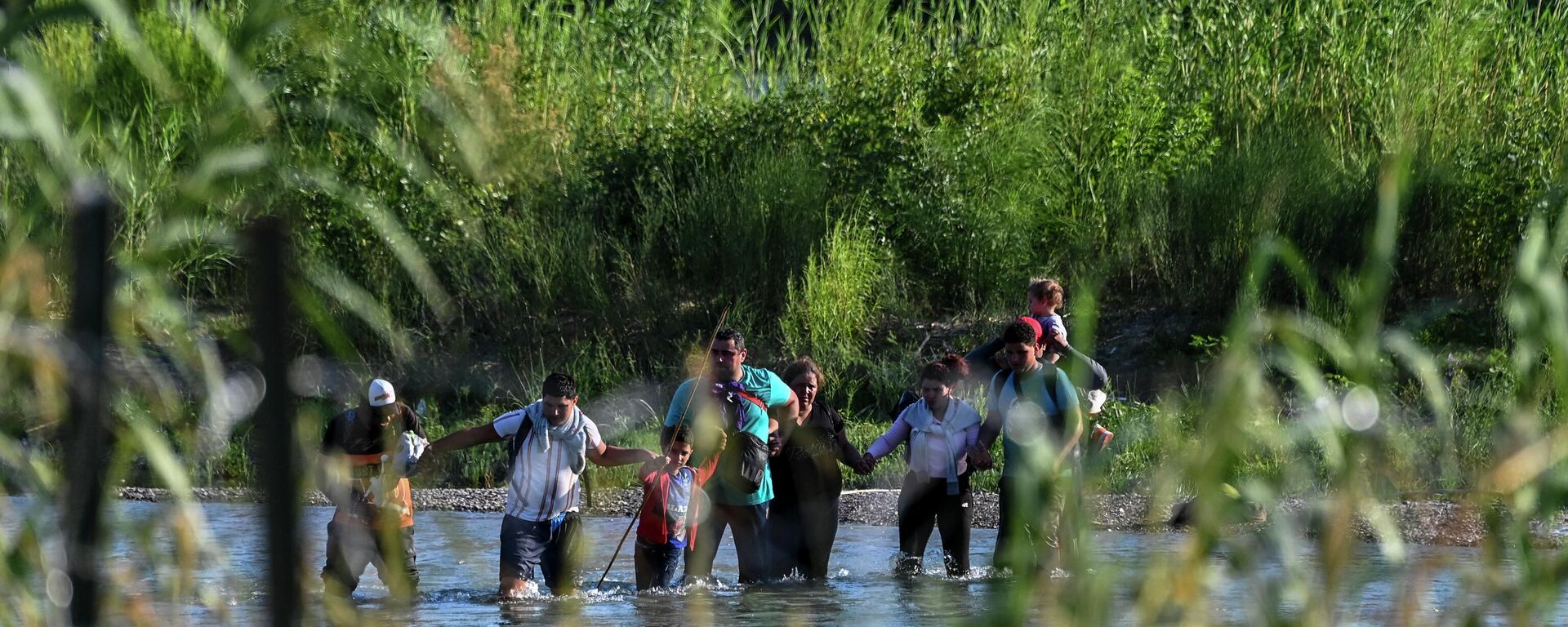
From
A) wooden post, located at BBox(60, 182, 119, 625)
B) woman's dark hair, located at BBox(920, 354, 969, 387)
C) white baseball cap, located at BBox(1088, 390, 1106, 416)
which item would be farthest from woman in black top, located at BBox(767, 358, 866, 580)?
wooden post, located at BBox(60, 182, 119, 625)

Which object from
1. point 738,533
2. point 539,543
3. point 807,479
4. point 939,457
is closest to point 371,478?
point 539,543

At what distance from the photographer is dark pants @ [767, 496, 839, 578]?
11.2m

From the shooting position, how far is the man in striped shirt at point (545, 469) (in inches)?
386

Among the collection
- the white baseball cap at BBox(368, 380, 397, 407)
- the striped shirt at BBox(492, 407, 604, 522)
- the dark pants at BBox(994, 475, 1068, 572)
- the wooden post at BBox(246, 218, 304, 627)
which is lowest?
the dark pants at BBox(994, 475, 1068, 572)

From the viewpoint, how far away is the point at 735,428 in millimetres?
10266

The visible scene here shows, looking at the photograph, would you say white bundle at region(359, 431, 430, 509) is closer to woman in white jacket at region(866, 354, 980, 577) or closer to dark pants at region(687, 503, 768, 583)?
dark pants at region(687, 503, 768, 583)

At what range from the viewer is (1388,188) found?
116 inches

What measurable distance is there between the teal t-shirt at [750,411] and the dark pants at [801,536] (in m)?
0.47

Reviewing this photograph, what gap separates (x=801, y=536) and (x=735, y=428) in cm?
131

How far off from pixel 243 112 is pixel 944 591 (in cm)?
789

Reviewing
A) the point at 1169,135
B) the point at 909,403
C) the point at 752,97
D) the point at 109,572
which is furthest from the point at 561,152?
the point at 109,572

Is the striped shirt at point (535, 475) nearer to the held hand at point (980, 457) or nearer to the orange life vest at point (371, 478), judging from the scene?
the orange life vest at point (371, 478)

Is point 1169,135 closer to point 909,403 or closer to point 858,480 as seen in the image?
point 858,480

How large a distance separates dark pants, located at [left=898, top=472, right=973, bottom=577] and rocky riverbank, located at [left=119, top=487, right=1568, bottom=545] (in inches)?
54.0
